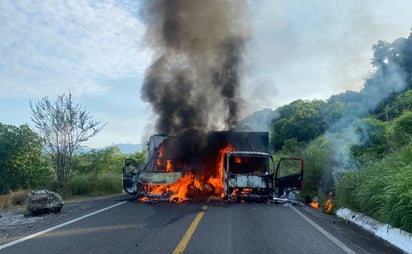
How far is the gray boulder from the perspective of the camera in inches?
444

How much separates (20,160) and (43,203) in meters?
14.5

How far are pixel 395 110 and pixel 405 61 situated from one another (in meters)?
9.05

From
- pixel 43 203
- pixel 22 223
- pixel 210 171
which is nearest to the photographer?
pixel 22 223

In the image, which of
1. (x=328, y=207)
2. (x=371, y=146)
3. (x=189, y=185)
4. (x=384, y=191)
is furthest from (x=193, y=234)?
(x=371, y=146)

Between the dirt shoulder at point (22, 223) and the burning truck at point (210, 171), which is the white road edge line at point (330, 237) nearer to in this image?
the burning truck at point (210, 171)

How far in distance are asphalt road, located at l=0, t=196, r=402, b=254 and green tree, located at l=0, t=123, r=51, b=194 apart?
1488 cm

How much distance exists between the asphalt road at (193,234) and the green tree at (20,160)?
14878 millimetres

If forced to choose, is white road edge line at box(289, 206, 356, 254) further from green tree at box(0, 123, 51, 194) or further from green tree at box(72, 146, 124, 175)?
green tree at box(0, 123, 51, 194)

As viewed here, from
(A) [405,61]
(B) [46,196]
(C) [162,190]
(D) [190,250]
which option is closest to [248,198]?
(C) [162,190]

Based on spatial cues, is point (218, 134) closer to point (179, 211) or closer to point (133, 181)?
point (133, 181)

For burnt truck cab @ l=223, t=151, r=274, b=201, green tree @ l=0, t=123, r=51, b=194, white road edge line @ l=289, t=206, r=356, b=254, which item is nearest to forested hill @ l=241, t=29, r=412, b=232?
white road edge line @ l=289, t=206, r=356, b=254

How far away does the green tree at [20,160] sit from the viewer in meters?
23.9

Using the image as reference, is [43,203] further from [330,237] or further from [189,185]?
[330,237]

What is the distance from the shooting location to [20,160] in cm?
2427
